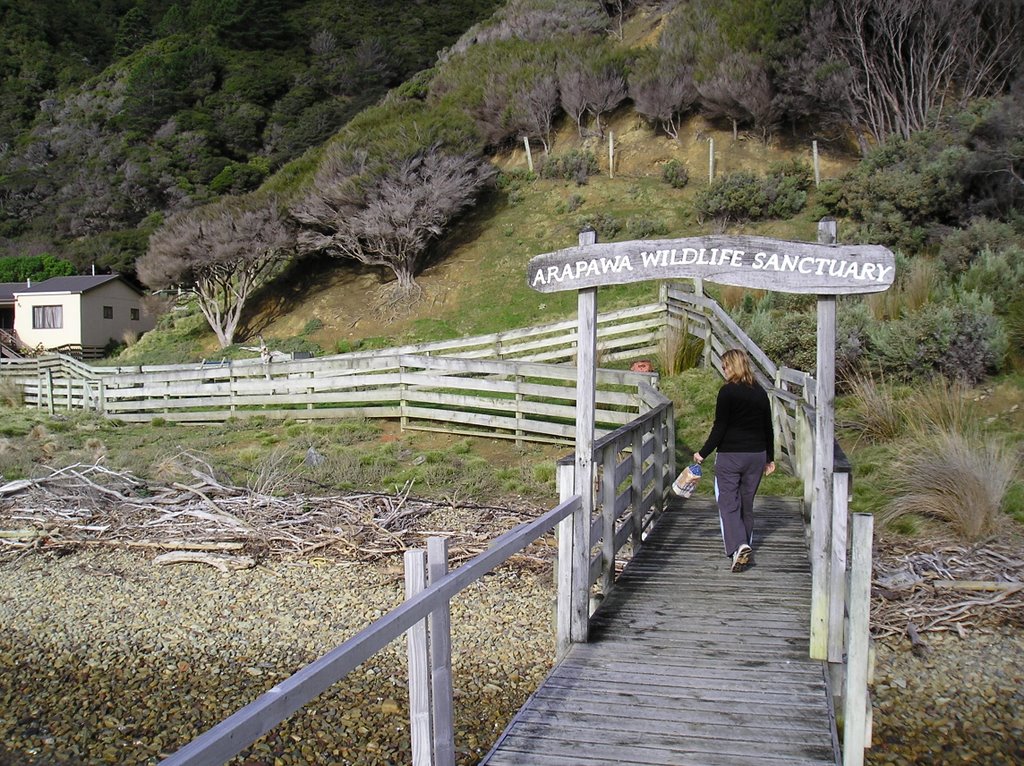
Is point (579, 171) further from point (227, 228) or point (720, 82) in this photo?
point (227, 228)

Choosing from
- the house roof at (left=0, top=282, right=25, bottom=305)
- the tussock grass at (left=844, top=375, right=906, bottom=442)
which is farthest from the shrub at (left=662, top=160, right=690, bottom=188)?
the house roof at (left=0, top=282, right=25, bottom=305)

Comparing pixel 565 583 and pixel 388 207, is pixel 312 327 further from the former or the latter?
pixel 565 583

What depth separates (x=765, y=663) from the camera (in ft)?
15.1

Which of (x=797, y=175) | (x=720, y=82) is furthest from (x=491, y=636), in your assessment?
(x=720, y=82)

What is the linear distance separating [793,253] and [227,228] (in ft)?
89.7

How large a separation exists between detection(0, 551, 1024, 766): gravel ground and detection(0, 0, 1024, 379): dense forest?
21.9 feet

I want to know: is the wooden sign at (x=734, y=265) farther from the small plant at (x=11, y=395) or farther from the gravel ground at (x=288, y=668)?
the small plant at (x=11, y=395)

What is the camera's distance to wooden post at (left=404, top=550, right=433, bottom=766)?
10.3ft

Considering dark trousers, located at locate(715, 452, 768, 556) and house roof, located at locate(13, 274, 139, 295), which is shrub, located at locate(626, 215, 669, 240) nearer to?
dark trousers, located at locate(715, 452, 768, 556)

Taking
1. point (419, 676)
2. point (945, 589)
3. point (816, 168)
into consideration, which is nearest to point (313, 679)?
point (419, 676)

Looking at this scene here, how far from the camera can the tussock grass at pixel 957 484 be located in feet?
24.8

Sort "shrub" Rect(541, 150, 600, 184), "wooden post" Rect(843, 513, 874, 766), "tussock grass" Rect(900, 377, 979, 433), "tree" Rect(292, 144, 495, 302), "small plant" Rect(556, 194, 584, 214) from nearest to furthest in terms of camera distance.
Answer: "wooden post" Rect(843, 513, 874, 766), "tussock grass" Rect(900, 377, 979, 433), "tree" Rect(292, 144, 495, 302), "small plant" Rect(556, 194, 584, 214), "shrub" Rect(541, 150, 600, 184)

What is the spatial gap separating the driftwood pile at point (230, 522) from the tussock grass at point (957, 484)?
3.66 m

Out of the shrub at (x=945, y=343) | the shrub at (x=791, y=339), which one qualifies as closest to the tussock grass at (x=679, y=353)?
the shrub at (x=791, y=339)
